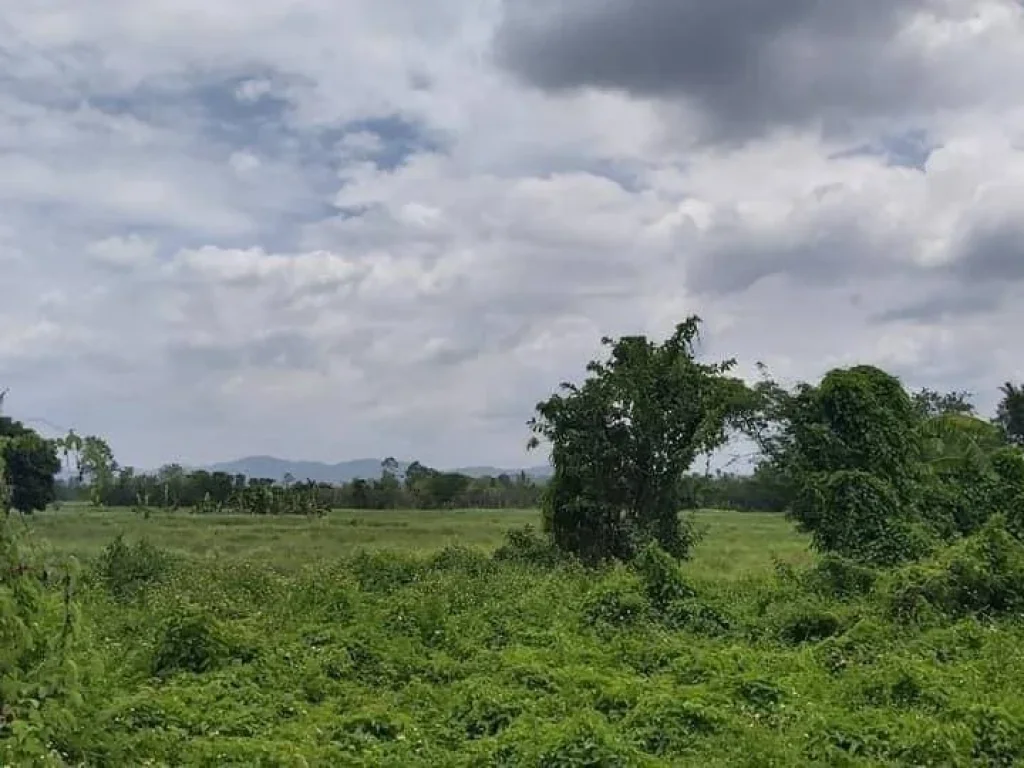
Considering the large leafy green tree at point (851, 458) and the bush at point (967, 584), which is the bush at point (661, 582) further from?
the large leafy green tree at point (851, 458)

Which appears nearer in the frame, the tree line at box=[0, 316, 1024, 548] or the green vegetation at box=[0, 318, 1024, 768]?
the green vegetation at box=[0, 318, 1024, 768]

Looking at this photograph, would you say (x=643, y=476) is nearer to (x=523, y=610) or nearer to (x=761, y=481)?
(x=761, y=481)

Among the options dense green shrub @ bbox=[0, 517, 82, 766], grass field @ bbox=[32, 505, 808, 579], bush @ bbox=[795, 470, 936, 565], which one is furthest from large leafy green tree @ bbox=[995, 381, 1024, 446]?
dense green shrub @ bbox=[0, 517, 82, 766]

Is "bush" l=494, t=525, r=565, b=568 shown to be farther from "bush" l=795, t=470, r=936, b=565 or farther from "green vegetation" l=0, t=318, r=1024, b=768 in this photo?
"bush" l=795, t=470, r=936, b=565

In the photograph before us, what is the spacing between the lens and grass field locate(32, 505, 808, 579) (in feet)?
66.5

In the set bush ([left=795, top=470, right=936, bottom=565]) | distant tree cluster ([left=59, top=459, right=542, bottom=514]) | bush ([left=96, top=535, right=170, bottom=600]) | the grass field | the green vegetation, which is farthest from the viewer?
distant tree cluster ([left=59, top=459, right=542, bottom=514])

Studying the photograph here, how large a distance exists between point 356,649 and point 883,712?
5.34m

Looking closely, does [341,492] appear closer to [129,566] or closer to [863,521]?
[129,566]

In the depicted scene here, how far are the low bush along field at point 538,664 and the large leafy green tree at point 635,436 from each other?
1.45 metres

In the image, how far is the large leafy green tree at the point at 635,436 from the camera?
17453 mm

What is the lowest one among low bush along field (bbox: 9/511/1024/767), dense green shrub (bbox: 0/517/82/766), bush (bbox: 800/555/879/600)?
low bush along field (bbox: 9/511/1024/767)

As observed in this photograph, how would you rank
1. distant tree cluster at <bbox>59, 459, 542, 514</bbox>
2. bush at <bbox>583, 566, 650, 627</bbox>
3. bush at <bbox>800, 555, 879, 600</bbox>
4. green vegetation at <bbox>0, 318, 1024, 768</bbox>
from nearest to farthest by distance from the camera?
green vegetation at <bbox>0, 318, 1024, 768</bbox>, bush at <bbox>583, 566, 650, 627</bbox>, bush at <bbox>800, 555, 879, 600</bbox>, distant tree cluster at <bbox>59, 459, 542, 514</bbox>

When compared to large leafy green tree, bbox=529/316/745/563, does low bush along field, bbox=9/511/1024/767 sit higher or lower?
lower

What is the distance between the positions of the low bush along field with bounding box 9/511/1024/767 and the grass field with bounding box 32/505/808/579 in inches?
120
